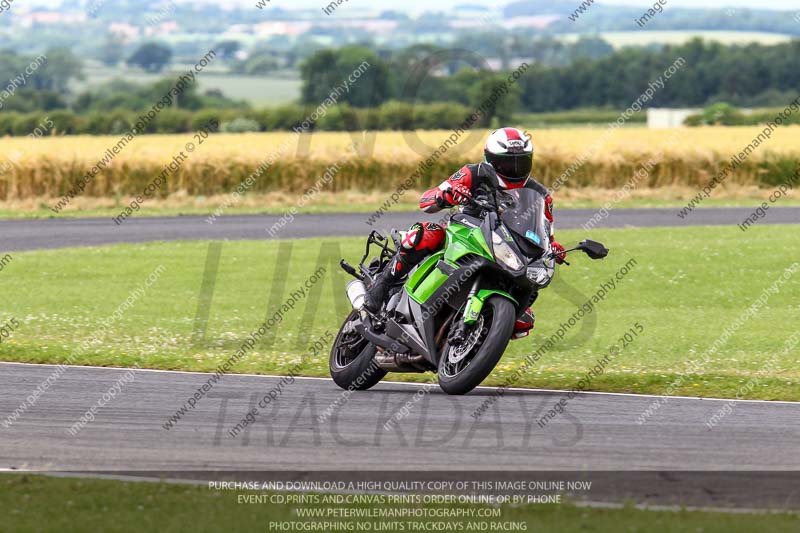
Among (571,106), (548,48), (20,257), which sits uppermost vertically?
(20,257)

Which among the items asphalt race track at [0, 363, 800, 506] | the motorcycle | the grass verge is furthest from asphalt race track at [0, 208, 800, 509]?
the grass verge

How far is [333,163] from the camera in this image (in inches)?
1474

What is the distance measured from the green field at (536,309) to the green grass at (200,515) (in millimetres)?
4630

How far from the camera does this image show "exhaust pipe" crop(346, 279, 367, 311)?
10883 millimetres

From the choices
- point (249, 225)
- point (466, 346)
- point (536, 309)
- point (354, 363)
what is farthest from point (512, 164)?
point (249, 225)

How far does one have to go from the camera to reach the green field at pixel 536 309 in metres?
12.9

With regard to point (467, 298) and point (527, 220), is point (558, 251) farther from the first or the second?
point (467, 298)

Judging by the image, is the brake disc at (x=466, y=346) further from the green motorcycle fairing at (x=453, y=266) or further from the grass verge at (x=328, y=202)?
the grass verge at (x=328, y=202)

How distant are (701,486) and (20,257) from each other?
61.2 feet

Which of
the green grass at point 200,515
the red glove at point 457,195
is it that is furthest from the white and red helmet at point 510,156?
the green grass at point 200,515

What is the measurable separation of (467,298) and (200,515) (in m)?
3.86

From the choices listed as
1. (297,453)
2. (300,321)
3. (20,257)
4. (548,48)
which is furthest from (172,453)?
(548,48)

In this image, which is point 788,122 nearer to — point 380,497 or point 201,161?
point 201,161

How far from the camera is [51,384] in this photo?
11148 millimetres
